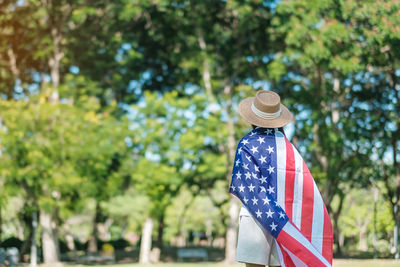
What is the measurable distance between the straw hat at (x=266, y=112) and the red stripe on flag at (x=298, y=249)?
78cm

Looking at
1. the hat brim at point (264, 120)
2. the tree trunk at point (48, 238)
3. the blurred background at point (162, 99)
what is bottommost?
the tree trunk at point (48, 238)

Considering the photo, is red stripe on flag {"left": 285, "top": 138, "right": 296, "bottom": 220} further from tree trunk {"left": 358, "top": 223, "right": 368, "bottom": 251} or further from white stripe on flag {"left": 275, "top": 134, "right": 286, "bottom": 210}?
tree trunk {"left": 358, "top": 223, "right": 368, "bottom": 251}

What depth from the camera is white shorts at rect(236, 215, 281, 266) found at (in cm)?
356

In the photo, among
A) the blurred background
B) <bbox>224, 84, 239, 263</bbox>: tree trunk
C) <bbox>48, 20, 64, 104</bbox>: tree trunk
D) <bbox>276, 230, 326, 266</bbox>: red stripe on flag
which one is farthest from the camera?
<bbox>48, 20, 64, 104</bbox>: tree trunk

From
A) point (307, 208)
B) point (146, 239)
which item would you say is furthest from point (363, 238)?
point (307, 208)

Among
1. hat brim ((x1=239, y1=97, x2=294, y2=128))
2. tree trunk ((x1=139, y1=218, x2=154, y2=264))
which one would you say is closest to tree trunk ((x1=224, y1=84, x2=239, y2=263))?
tree trunk ((x1=139, y1=218, x2=154, y2=264))

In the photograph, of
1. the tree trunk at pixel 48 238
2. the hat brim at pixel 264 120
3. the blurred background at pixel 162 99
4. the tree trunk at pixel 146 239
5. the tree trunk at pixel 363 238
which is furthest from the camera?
the tree trunk at pixel 363 238

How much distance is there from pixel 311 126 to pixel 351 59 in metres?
4.47

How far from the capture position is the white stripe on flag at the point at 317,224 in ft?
11.7

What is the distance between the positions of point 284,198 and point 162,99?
19578 millimetres

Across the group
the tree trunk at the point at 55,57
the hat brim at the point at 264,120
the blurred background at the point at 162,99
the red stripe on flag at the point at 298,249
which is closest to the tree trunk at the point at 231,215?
the blurred background at the point at 162,99

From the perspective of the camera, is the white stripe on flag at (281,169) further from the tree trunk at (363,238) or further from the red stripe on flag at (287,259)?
the tree trunk at (363,238)

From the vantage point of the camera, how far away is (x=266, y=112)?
374 cm

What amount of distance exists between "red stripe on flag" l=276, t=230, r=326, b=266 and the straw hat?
30.5 inches
